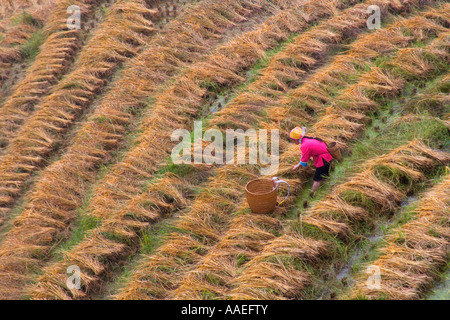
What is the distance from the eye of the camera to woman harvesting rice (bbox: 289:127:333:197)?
5.47 meters

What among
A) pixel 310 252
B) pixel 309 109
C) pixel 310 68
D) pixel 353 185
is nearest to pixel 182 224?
pixel 310 252

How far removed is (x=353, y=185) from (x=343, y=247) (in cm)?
82

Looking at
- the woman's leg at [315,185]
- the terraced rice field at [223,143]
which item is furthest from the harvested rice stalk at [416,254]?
the woman's leg at [315,185]

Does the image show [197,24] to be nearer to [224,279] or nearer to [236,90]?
[236,90]

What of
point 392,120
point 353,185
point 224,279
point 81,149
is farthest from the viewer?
point 81,149

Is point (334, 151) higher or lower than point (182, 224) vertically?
higher

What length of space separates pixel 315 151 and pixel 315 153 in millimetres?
30

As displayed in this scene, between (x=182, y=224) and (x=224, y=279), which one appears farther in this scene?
(x=182, y=224)

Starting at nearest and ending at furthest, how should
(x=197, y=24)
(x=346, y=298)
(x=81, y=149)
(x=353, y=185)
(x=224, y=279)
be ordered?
(x=346, y=298), (x=224, y=279), (x=353, y=185), (x=81, y=149), (x=197, y=24)

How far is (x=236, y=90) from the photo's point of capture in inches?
316

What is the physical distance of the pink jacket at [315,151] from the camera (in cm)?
546

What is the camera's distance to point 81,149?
7.08 metres

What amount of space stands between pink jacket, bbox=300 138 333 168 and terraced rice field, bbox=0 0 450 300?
13.7 inches

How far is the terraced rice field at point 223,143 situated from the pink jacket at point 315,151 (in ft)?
1.14
